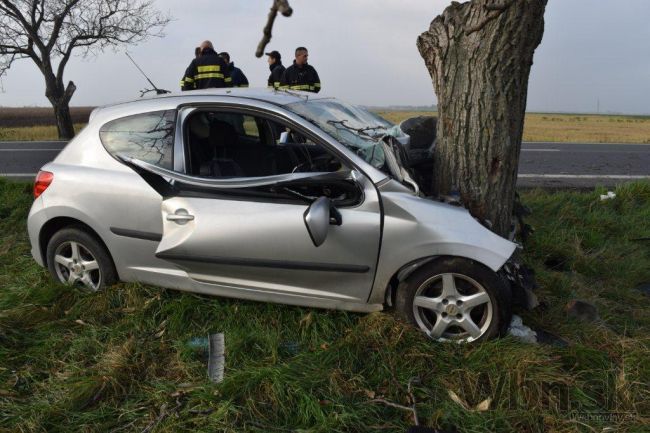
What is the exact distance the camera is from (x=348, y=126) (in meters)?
3.54

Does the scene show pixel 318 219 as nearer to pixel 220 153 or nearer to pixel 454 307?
pixel 454 307

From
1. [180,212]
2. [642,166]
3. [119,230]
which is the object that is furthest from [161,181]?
[642,166]

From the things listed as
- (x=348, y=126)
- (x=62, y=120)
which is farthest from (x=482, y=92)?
(x=62, y=120)

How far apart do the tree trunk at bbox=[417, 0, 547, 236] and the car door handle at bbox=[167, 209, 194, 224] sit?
71.4 inches

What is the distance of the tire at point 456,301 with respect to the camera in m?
2.90

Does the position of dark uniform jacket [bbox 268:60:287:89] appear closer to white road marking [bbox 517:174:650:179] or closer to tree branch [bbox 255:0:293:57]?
white road marking [bbox 517:174:650:179]

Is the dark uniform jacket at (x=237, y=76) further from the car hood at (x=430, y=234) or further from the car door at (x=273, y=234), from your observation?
the car hood at (x=430, y=234)

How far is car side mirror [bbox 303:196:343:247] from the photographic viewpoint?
9.30ft

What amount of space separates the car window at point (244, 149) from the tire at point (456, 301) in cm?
86

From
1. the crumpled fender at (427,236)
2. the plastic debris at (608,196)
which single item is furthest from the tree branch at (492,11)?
the plastic debris at (608,196)

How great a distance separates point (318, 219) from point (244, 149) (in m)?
1.34

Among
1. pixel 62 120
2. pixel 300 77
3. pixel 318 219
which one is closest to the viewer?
pixel 318 219

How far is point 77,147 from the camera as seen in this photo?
365 centimetres

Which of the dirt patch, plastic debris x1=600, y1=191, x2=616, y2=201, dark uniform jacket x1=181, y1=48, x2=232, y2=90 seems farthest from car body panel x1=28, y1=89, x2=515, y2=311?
the dirt patch
